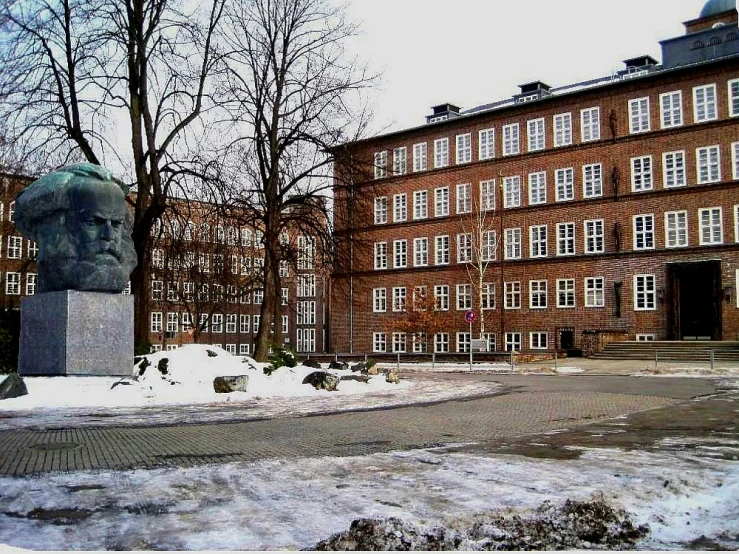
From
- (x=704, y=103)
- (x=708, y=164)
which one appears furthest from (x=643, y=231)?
(x=704, y=103)

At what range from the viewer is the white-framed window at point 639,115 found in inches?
1965

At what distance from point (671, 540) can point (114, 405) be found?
12.9 m

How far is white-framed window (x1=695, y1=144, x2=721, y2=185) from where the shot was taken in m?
46.9

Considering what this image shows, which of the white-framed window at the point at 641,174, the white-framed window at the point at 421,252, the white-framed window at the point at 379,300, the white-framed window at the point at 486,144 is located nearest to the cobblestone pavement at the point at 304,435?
the white-framed window at the point at 641,174

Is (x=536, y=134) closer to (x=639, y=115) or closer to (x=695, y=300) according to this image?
(x=639, y=115)

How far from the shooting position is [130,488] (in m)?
6.59

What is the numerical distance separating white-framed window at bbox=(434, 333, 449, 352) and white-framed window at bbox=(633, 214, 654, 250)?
16.7 meters

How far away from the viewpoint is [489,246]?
5738 centimetres

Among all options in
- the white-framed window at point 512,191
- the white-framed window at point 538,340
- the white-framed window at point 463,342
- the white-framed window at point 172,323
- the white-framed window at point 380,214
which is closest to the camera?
the white-framed window at point 538,340

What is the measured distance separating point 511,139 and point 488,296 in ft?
39.6

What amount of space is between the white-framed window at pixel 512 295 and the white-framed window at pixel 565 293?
3.31m

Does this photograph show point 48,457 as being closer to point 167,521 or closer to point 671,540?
point 167,521

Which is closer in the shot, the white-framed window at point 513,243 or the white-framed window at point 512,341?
the white-framed window at point 512,341

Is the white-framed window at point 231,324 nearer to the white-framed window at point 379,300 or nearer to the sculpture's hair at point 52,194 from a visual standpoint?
the white-framed window at point 379,300
